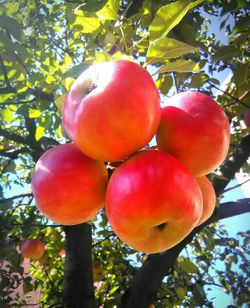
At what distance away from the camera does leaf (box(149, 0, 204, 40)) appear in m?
0.82

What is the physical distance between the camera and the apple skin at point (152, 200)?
0.66 metres

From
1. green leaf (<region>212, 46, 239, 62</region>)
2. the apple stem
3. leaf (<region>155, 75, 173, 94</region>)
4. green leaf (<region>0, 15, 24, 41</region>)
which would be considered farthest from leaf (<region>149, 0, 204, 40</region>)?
green leaf (<region>0, 15, 24, 41</region>)

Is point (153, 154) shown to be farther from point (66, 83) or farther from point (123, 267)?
point (123, 267)

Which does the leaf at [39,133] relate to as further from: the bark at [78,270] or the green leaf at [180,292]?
the green leaf at [180,292]

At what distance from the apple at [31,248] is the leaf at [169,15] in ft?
7.57

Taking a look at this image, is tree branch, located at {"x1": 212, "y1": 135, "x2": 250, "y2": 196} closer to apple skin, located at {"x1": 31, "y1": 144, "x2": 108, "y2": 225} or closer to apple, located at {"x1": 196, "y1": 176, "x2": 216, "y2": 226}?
apple, located at {"x1": 196, "y1": 176, "x2": 216, "y2": 226}

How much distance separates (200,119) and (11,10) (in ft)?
4.06

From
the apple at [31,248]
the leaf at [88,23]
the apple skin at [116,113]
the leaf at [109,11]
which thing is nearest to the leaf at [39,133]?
the leaf at [88,23]

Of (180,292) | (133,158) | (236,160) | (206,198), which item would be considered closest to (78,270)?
Result: (180,292)

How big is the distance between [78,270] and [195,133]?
1.62 metres

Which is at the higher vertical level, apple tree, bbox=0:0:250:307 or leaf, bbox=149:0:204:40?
leaf, bbox=149:0:204:40

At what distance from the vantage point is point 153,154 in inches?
28.2

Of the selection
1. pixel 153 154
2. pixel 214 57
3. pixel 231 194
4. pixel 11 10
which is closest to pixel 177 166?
pixel 153 154

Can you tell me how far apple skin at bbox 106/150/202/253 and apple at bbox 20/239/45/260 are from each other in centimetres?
219
